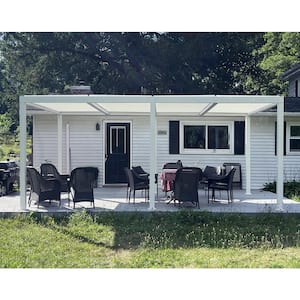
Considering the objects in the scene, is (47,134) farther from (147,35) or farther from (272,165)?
(147,35)

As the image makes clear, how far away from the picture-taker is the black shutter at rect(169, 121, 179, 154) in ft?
45.8

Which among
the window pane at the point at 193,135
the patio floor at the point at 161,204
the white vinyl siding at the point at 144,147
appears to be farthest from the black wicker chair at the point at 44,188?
the window pane at the point at 193,135

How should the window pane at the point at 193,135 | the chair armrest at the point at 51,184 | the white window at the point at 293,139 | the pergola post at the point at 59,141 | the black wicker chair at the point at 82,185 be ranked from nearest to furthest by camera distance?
the black wicker chair at the point at 82,185 → the chair armrest at the point at 51,184 → the pergola post at the point at 59,141 → the white window at the point at 293,139 → the window pane at the point at 193,135

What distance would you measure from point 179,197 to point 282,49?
20.8 meters

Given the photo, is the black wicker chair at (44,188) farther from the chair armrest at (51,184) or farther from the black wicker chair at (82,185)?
the black wicker chair at (82,185)

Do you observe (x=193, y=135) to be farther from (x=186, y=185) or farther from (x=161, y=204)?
(x=186, y=185)

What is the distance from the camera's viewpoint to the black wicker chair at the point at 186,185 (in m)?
9.41

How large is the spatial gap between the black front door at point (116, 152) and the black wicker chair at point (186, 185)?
15.6 feet

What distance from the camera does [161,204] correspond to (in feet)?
33.8

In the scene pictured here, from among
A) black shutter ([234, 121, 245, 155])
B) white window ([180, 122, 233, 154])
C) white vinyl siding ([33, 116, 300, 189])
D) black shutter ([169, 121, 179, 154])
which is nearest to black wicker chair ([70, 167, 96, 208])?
white vinyl siding ([33, 116, 300, 189])

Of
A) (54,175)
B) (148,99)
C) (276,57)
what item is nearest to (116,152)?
(54,175)

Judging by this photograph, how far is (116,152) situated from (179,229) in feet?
21.5

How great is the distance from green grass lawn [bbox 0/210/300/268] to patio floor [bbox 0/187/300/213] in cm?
51

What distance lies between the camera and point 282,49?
27359 millimetres
